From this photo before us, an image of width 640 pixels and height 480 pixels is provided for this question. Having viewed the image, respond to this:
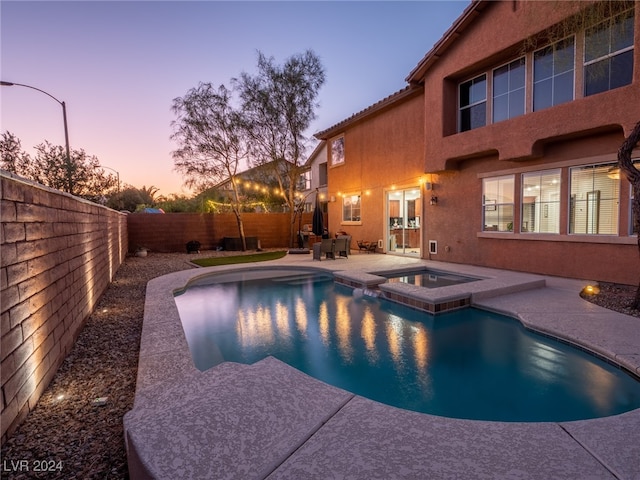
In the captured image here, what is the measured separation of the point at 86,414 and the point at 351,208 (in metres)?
15.1

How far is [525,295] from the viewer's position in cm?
754

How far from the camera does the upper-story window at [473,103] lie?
10.8 m

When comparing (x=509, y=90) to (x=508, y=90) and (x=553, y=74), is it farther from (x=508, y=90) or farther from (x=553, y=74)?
(x=553, y=74)

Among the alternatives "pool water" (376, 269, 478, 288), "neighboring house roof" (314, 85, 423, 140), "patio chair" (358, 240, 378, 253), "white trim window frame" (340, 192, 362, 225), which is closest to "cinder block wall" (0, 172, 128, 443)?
"pool water" (376, 269, 478, 288)

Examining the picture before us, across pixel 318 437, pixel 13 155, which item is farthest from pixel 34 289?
pixel 13 155

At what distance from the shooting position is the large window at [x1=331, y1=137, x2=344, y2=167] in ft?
58.1

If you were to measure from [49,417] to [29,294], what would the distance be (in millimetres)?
1115

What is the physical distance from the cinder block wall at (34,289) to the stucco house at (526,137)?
942 cm

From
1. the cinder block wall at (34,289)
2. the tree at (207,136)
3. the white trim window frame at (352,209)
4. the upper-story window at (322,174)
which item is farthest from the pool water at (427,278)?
the upper-story window at (322,174)

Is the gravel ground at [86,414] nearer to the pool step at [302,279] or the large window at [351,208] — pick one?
the pool step at [302,279]

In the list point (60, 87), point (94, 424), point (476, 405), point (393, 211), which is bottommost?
point (476, 405)

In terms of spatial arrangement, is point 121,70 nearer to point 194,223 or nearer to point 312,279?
point 194,223

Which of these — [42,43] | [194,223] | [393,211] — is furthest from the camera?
[194,223]

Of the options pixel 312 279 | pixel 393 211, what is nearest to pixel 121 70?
pixel 312 279
